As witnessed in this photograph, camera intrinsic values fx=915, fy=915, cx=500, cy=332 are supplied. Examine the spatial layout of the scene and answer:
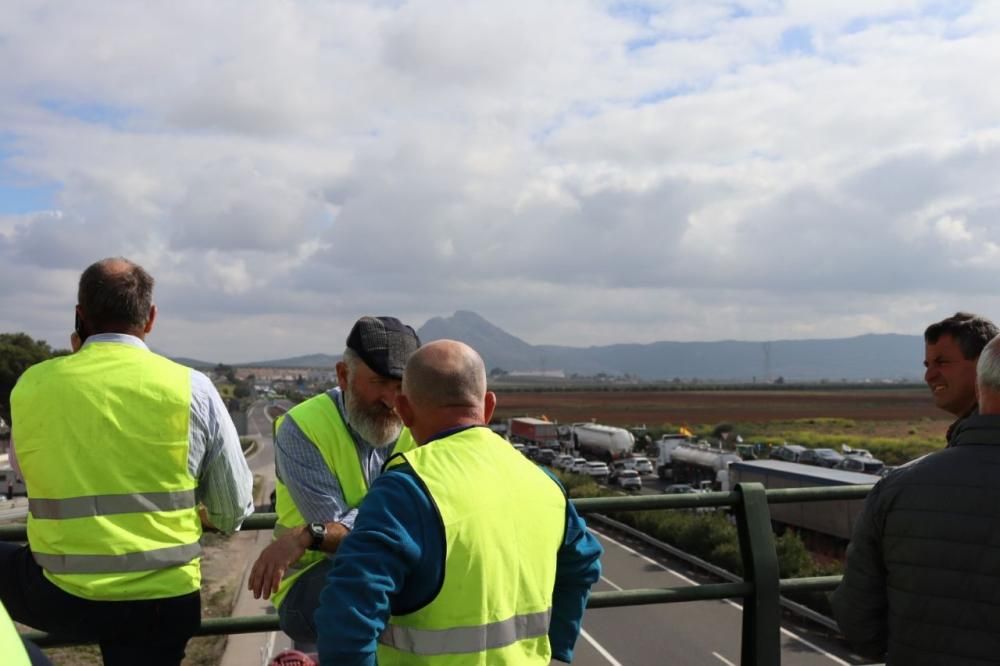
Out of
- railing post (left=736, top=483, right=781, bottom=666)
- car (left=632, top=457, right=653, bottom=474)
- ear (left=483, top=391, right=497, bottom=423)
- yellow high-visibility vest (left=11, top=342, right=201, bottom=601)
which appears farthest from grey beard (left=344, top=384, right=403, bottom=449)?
car (left=632, top=457, right=653, bottom=474)

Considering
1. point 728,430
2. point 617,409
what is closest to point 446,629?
point 728,430

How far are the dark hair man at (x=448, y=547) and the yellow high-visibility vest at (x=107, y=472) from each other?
0.95 metres

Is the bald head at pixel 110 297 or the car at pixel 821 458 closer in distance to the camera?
the bald head at pixel 110 297

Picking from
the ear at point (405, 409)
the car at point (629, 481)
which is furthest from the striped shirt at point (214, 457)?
the car at point (629, 481)

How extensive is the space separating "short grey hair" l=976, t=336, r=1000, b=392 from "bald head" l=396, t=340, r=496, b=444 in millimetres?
1585

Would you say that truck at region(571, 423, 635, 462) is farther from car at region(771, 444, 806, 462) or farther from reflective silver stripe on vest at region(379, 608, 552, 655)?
reflective silver stripe on vest at region(379, 608, 552, 655)

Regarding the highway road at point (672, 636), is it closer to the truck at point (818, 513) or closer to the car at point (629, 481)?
the truck at point (818, 513)

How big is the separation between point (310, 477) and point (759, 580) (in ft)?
7.21

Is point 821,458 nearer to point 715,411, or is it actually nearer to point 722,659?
point 722,659

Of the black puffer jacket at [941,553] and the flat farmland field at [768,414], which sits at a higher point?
the black puffer jacket at [941,553]

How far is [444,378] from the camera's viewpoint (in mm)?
2490

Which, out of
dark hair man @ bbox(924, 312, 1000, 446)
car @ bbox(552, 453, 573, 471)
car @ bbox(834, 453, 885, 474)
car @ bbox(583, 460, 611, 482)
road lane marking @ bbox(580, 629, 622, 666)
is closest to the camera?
dark hair man @ bbox(924, 312, 1000, 446)

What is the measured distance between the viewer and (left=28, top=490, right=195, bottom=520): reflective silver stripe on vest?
2893 mm

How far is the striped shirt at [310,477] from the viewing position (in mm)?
3229
